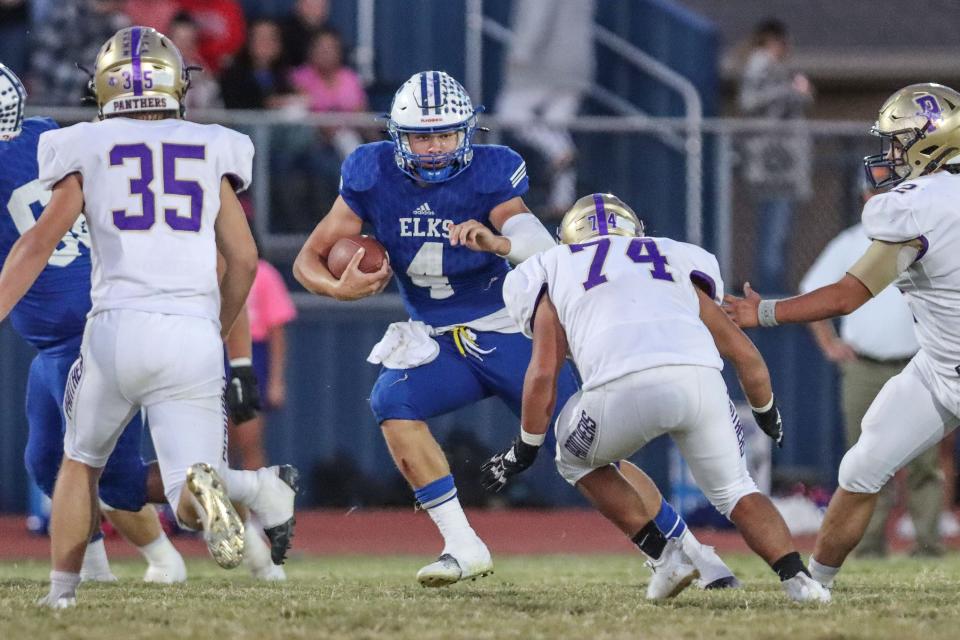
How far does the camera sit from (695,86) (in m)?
12.0

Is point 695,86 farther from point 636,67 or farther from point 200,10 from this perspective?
point 200,10

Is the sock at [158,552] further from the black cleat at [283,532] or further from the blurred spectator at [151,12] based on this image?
the blurred spectator at [151,12]

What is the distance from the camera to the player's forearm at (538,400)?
5.80 metres

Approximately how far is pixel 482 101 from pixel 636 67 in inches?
42.3

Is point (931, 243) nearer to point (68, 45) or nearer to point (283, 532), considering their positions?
point (283, 532)

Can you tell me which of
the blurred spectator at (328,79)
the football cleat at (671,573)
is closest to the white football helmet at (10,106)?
the football cleat at (671,573)

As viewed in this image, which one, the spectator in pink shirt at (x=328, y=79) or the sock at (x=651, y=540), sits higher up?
the spectator in pink shirt at (x=328, y=79)

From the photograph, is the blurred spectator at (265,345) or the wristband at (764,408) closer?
the wristband at (764,408)

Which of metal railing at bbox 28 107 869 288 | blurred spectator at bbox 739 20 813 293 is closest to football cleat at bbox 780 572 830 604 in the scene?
metal railing at bbox 28 107 869 288

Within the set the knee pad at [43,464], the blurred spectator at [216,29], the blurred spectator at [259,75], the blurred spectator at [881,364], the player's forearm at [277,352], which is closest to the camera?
the knee pad at [43,464]

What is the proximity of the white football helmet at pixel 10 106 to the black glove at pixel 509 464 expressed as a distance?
2.12 meters

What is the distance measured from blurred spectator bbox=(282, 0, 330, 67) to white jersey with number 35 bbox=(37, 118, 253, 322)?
622 centimetres

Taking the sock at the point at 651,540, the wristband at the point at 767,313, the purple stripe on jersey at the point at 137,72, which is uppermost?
the purple stripe on jersey at the point at 137,72

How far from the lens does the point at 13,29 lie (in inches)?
462
